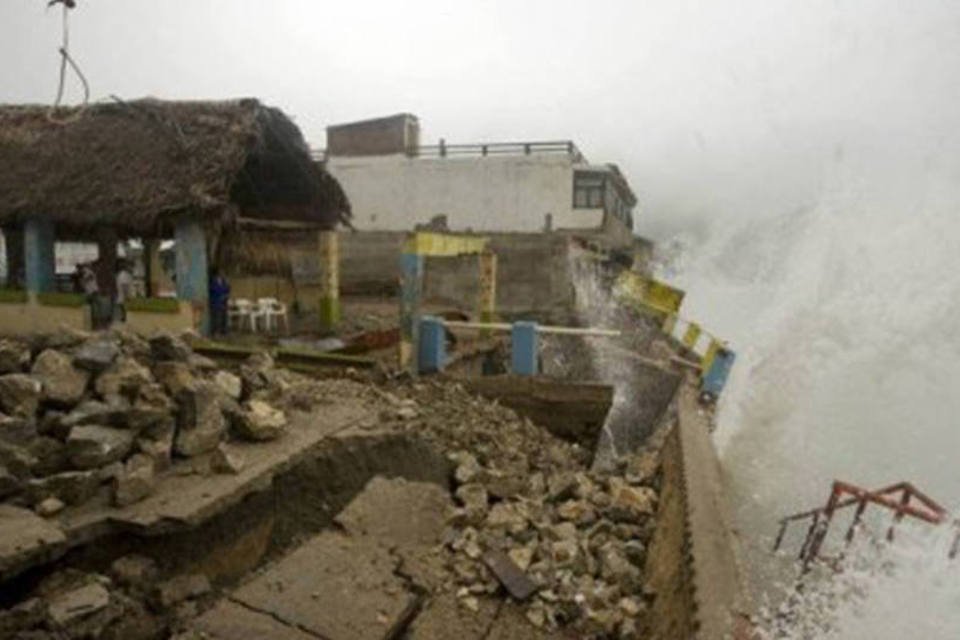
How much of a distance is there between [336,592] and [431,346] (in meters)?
5.01

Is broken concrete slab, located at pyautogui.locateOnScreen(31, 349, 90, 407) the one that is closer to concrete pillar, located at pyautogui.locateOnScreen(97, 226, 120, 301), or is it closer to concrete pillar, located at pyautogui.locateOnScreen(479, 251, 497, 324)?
concrete pillar, located at pyautogui.locateOnScreen(479, 251, 497, 324)

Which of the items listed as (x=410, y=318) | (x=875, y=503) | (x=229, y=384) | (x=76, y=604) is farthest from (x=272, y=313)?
(x=76, y=604)

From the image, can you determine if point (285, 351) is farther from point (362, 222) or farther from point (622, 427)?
point (362, 222)

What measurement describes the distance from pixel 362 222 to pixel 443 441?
2317 centimetres

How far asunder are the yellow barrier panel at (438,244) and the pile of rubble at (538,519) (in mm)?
2293

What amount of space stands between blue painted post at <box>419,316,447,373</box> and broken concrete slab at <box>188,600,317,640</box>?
5.27 meters

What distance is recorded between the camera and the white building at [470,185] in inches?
1070

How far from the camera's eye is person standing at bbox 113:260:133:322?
499 inches

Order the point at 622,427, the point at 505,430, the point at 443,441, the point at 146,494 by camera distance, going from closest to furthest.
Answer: the point at 146,494
the point at 443,441
the point at 505,430
the point at 622,427

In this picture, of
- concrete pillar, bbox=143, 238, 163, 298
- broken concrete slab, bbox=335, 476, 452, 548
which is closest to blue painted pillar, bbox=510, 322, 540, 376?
broken concrete slab, bbox=335, 476, 452, 548

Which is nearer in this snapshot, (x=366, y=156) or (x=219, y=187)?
(x=219, y=187)

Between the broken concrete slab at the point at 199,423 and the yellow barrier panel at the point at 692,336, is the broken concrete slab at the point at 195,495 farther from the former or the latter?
the yellow barrier panel at the point at 692,336

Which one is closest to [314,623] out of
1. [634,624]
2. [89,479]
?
[89,479]

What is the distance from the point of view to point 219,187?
11.4 metres
